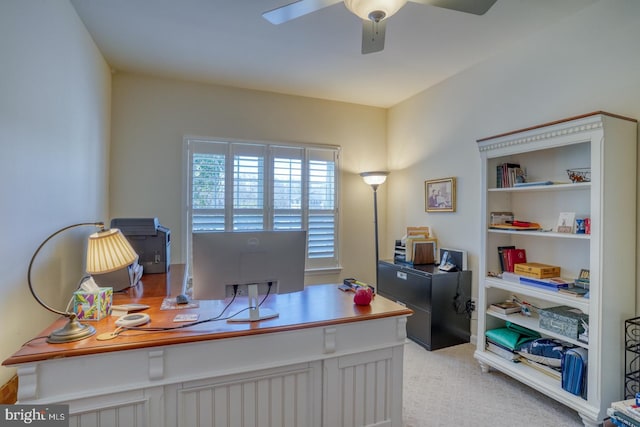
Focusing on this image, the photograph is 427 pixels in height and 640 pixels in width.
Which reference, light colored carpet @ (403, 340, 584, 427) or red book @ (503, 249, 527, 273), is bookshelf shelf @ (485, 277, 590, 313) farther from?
light colored carpet @ (403, 340, 584, 427)

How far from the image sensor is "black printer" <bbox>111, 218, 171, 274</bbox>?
260 centimetres

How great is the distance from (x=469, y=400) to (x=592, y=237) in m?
1.37

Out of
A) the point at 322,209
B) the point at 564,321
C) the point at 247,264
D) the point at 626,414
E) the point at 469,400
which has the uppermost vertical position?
the point at 322,209

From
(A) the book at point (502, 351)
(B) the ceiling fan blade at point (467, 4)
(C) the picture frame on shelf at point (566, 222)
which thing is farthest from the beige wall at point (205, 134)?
(B) the ceiling fan blade at point (467, 4)

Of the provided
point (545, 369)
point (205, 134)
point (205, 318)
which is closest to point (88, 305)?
point (205, 318)

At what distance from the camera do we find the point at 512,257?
2.65 metres

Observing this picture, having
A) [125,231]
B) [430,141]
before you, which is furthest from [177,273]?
[430,141]

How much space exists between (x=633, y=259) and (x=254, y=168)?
340cm

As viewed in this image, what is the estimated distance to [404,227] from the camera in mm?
4148

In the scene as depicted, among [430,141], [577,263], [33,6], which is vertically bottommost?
[577,263]

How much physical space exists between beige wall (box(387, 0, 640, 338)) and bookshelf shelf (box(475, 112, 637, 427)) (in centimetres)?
35

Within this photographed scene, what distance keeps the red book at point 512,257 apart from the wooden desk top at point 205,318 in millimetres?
1404

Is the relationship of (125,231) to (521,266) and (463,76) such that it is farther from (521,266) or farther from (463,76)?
(463,76)

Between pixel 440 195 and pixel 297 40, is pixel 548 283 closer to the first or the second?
pixel 440 195
